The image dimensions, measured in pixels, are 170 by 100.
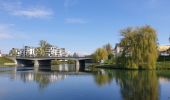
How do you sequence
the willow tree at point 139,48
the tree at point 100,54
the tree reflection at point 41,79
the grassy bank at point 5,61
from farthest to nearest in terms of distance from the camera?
1. the grassy bank at point 5,61
2. the tree at point 100,54
3. the willow tree at point 139,48
4. the tree reflection at point 41,79

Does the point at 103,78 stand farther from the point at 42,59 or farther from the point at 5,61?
the point at 5,61

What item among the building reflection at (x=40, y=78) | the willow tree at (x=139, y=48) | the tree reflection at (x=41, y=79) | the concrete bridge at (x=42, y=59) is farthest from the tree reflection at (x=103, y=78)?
the concrete bridge at (x=42, y=59)

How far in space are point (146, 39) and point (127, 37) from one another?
4924mm

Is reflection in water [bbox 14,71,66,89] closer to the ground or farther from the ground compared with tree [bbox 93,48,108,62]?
closer to the ground

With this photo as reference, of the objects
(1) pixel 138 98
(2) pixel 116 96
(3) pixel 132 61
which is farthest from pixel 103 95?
(3) pixel 132 61

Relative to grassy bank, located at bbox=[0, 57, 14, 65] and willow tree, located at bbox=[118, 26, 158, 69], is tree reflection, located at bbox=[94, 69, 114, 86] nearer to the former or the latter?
willow tree, located at bbox=[118, 26, 158, 69]

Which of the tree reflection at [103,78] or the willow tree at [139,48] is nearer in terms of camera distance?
the tree reflection at [103,78]

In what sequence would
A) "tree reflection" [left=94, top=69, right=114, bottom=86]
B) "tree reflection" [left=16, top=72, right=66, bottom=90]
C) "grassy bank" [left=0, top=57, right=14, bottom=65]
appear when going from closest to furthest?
1. "tree reflection" [left=16, top=72, right=66, bottom=90]
2. "tree reflection" [left=94, top=69, right=114, bottom=86]
3. "grassy bank" [left=0, top=57, right=14, bottom=65]

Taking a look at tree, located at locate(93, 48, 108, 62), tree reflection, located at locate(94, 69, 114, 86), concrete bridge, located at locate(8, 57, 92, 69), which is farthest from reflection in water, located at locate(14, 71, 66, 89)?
concrete bridge, located at locate(8, 57, 92, 69)

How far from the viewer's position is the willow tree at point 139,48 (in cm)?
7712

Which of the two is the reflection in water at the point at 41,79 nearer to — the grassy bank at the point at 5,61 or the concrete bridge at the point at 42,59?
the concrete bridge at the point at 42,59

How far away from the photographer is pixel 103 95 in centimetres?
3297

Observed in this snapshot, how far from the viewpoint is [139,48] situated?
255 ft

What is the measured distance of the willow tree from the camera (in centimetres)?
7712
